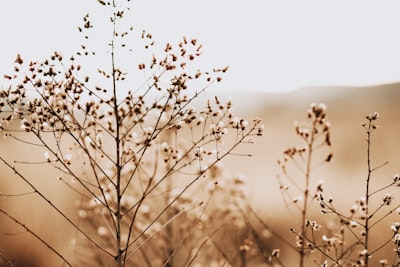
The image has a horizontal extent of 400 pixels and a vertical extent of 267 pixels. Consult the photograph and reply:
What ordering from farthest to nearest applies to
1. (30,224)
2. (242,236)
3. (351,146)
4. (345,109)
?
(345,109), (351,146), (30,224), (242,236)

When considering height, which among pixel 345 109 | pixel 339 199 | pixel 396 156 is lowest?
pixel 339 199

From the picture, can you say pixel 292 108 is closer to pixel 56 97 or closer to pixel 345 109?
pixel 345 109

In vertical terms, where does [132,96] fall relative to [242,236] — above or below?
above

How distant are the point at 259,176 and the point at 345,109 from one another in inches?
1040

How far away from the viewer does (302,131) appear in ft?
15.4

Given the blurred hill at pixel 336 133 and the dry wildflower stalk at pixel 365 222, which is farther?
the blurred hill at pixel 336 133

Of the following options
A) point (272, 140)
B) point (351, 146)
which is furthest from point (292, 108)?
point (351, 146)

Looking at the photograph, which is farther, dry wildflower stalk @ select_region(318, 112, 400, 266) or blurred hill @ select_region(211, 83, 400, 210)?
blurred hill @ select_region(211, 83, 400, 210)

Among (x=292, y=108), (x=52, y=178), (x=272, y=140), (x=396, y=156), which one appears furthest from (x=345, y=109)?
(x=52, y=178)

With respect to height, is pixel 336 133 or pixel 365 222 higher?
pixel 336 133

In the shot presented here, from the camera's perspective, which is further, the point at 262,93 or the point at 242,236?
the point at 262,93

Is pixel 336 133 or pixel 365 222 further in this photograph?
pixel 336 133

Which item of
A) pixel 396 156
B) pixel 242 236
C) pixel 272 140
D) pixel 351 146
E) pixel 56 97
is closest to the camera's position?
pixel 56 97

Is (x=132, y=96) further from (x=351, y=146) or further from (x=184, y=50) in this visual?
(x=351, y=146)
